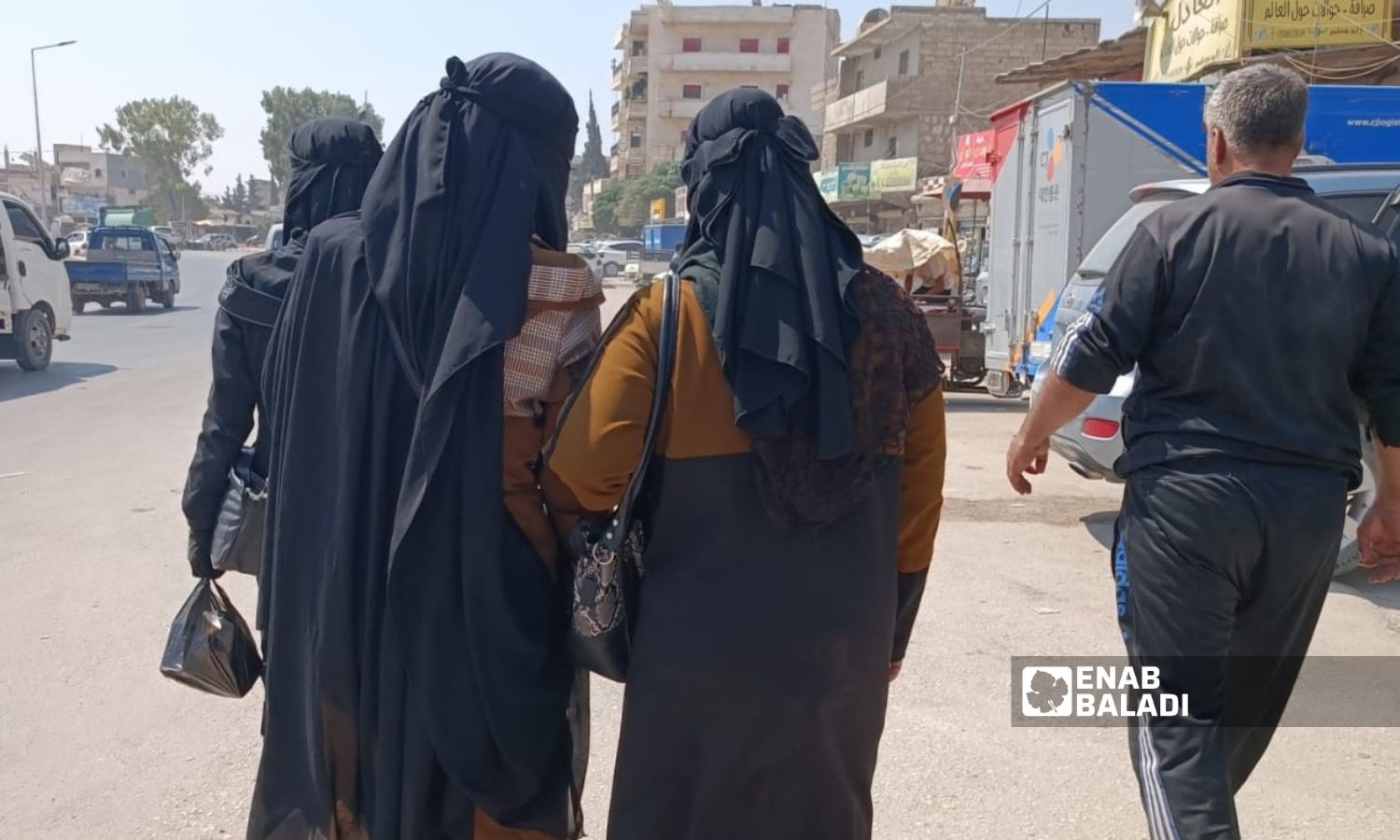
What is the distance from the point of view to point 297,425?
7.63ft

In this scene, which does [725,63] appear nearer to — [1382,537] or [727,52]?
[727,52]

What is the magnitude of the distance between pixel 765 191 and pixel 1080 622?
349 cm

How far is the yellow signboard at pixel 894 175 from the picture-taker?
1378 inches

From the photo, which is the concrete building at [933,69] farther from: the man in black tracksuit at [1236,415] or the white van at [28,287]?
the man in black tracksuit at [1236,415]

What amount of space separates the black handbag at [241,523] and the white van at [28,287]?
39.6 feet

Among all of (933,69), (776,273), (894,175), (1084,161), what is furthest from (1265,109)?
(933,69)

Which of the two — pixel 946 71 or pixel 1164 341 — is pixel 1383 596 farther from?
pixel 946 71

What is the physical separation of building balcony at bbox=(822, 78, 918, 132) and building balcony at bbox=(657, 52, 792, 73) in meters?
27.7

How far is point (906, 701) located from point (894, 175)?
33433 mm

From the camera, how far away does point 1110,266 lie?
497 cm

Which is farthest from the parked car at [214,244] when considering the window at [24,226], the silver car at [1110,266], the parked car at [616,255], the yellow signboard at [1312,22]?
the silver car at [1110,266]

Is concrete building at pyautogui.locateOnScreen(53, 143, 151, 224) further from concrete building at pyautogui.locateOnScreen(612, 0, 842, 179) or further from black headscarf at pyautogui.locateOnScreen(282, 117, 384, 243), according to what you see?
black headscarf at pyautogui.locateOnScreen(282, 117, 384, 243)

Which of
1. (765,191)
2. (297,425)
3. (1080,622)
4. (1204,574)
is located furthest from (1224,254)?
(1080,622)

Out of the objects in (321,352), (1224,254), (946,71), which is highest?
(946,71)
